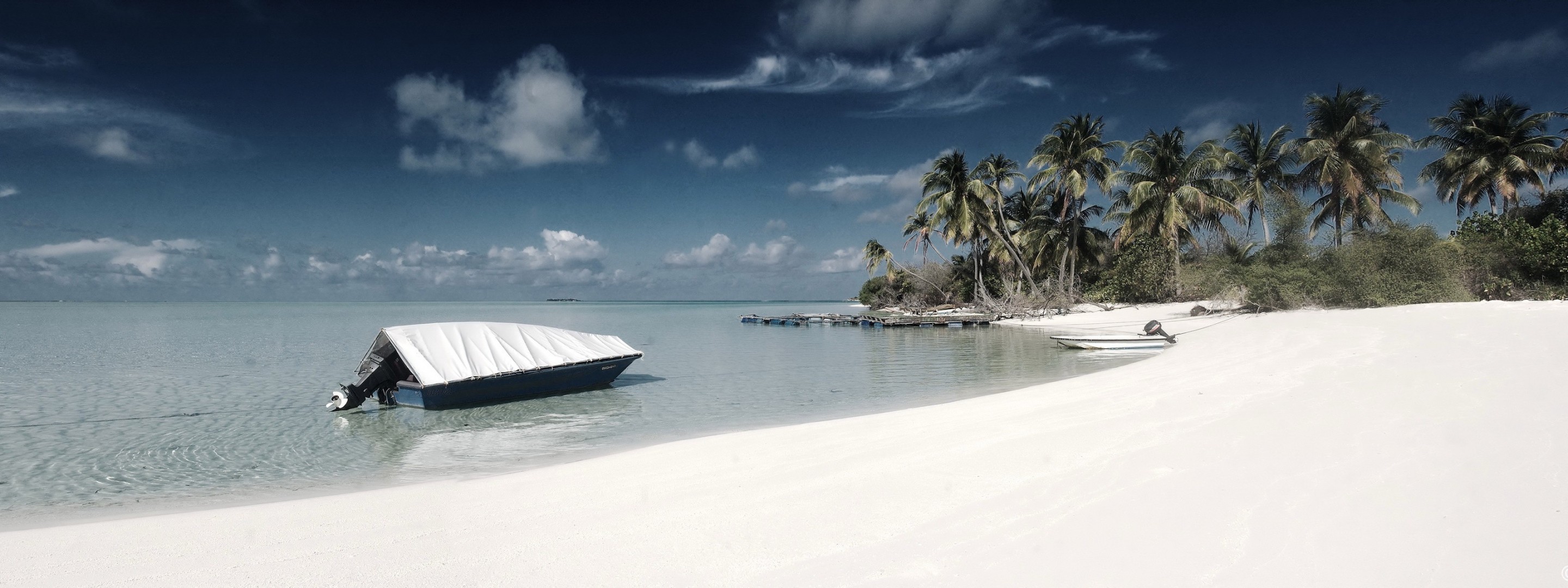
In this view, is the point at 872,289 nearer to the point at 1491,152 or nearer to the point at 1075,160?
the point at 1075,160

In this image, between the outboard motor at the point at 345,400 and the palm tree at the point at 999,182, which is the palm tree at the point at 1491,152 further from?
the outboard motor at the point at 345,400

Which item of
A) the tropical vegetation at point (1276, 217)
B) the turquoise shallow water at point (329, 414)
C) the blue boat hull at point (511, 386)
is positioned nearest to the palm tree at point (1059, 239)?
the tropical vegetation at point (1276, 217)

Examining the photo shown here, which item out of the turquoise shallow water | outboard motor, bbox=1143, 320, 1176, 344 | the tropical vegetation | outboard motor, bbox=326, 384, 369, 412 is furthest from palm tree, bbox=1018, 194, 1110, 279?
outboard motor, bbox=326, 384, 369, 412

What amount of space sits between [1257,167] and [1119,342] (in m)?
24.1

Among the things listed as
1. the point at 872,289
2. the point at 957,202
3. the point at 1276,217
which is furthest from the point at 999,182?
the point at 872,289

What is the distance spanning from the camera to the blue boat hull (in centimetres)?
1204

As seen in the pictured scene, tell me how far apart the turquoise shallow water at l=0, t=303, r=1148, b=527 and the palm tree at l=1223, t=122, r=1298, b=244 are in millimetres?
18705

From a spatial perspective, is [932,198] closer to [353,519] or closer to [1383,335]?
[1383,335]

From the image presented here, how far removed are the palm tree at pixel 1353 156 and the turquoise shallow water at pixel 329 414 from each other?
1813 centimetres

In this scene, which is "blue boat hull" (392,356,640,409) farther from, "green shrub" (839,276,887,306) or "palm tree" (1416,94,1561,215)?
"green shrub" (839,276,887,306)

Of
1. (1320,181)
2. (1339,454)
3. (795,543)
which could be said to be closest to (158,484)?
(795,543)

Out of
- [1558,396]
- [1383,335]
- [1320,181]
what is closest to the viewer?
[1558,396]

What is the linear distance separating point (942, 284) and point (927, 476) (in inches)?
2149

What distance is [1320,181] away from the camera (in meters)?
31.8
